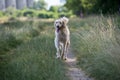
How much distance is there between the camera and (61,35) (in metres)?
10.1

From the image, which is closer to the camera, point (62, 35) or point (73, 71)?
point (73, 71)

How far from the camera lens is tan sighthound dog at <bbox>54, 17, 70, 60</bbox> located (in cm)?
998

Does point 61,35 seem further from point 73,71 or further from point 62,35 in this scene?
point 73,71

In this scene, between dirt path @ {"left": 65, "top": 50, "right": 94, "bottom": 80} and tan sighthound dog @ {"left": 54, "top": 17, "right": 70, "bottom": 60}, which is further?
tan sighthound dog @ {"left": 54, "top": 17, "right": 70, "bottom": 60}

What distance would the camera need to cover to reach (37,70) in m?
7.82

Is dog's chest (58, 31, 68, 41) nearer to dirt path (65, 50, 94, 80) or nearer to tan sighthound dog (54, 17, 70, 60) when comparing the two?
tan sighthound dog (54, 17, 70, 60)

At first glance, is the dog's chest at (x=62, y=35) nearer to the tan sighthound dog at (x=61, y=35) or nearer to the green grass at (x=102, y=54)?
the tan sighthound dog at (x=61, y=35)

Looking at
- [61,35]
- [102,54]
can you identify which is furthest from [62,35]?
[102,54]

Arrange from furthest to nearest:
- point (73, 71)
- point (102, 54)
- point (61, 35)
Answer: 1. point (61, 35)
2. point (73, 71)
3. point (102, 54)

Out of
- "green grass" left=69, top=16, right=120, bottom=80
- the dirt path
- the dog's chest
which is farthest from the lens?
the dog's chest

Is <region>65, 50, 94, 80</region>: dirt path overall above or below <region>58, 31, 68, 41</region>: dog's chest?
below

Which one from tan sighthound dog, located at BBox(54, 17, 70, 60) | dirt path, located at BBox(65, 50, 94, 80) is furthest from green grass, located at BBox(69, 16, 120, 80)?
tan sighthound dog, located at BBox(54, 17, 70, 60)

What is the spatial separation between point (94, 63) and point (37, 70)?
1.40 m

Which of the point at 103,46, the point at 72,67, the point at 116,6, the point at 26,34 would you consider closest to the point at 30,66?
the point at 72,67
